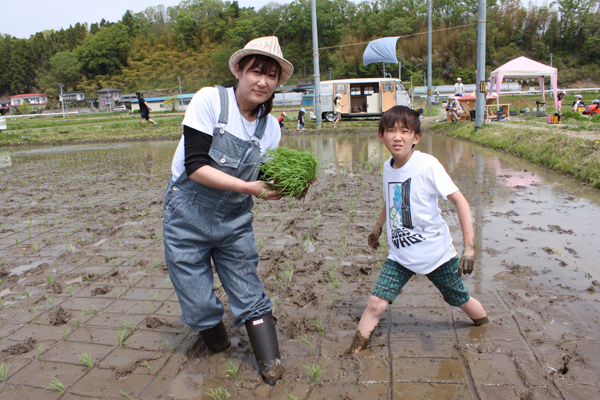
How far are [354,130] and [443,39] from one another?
66997 millimetres

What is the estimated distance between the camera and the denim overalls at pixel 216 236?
2264mm

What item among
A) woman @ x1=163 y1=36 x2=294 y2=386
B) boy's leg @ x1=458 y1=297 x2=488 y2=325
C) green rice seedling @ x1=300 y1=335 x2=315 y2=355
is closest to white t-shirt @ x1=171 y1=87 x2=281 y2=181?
woman @ x1=163 y1=36 x2=294 y2=386

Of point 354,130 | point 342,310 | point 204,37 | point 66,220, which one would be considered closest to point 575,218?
point 342,310

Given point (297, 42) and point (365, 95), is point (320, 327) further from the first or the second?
point (297, 42)

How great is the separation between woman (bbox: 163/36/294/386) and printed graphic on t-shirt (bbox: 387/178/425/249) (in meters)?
0.76

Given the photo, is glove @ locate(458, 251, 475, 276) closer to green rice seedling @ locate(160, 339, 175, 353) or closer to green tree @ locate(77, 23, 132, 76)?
green rice seedling @ locate(160, 339, 175, 353)

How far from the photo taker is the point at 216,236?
232 centimetres

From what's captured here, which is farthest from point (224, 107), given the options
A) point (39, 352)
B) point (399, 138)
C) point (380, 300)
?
point (39, 352)

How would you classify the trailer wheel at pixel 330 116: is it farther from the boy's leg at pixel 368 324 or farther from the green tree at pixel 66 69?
the green tree at pixel 66 69

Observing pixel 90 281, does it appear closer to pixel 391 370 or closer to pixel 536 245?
pixel 391 370

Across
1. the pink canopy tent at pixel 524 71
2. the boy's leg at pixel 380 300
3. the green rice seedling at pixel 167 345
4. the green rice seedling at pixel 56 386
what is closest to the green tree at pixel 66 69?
the pink canopy tent at pixel 524 71

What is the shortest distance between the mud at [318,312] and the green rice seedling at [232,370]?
0.03 meters

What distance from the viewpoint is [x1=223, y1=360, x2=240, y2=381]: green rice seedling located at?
2.38 meters

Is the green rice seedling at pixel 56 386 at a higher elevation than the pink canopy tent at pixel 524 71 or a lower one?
lower
